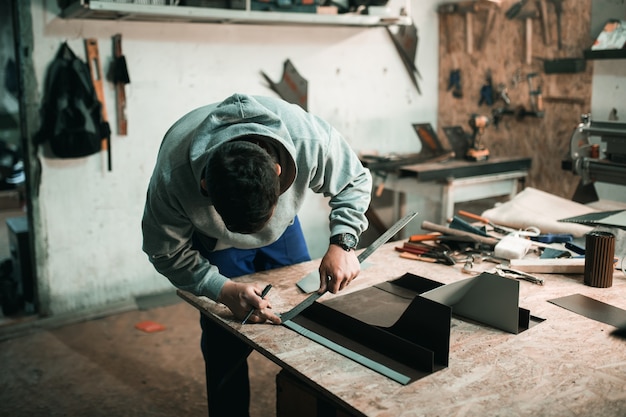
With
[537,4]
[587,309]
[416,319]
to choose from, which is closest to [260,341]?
[416,319]

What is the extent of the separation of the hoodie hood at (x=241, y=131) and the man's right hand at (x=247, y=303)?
0.85 ft

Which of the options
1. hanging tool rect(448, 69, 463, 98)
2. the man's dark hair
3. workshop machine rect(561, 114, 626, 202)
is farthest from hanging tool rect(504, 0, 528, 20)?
the man's dark hair

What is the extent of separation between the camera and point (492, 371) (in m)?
1.15

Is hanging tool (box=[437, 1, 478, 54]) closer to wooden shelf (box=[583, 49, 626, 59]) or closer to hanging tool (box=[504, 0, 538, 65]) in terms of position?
hanging tool (box=[504, 0, 538, 65])

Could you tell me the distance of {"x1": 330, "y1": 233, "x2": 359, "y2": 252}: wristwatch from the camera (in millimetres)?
1577

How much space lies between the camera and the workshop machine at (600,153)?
209cm

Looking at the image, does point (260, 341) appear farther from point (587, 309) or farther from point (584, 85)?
point (584, 85)

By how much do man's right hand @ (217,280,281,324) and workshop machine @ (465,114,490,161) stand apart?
2.27m

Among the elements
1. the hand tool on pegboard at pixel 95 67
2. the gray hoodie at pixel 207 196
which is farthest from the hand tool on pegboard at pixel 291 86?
the gray hoodie at pixel 207 196

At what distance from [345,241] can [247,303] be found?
0.34 metres

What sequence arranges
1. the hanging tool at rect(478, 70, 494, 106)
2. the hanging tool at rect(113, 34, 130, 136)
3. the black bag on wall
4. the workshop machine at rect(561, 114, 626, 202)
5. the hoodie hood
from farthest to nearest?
the hanging tool at rect(478, 70, 494, 106)
the hanging tool at rect(113, 34, 130, 136)
the black bag on wall
the workshop machine at rect(561, 114, 626, 202)
the hoodie hood

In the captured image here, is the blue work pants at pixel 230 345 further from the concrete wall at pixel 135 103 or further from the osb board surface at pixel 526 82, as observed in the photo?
the osb board surface at pixel 526 82

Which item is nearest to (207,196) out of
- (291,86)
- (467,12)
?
(291,86)

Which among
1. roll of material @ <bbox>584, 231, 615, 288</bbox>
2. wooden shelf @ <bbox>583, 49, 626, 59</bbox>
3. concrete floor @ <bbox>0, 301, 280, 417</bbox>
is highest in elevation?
wooden shelf @ <bbox>583, 49, 626, 59</bbox>
